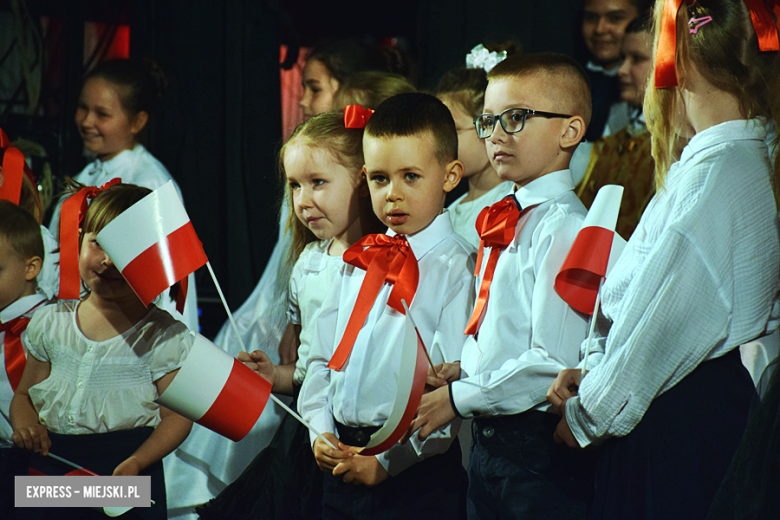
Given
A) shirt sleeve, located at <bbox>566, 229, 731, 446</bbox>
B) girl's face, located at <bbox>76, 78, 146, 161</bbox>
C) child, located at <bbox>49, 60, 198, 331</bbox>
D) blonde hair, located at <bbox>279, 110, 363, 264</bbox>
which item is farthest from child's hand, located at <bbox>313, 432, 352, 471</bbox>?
girl's face, located at <bbox>76, 78, 146, 161</bbox>

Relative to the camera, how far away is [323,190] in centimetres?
208

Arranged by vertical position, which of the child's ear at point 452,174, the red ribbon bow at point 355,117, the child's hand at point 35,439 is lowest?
the child's hand at point 35,439

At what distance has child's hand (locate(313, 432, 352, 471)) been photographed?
1742 mm

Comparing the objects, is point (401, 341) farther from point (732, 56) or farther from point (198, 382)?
point (732, 56)

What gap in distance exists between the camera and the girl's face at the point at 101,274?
201cm

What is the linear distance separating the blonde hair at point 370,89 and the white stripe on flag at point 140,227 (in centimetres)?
96

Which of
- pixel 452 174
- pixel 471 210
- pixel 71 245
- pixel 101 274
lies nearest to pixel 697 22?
pixel 452 174

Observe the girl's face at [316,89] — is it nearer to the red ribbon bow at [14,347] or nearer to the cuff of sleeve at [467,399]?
the red ribbon bow at [14,347]

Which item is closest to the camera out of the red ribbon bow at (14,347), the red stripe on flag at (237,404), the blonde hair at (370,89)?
the red stripe on flag at (237,404)

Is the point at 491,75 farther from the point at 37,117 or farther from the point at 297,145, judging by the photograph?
the point at 37,117

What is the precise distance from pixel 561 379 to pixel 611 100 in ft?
4.85

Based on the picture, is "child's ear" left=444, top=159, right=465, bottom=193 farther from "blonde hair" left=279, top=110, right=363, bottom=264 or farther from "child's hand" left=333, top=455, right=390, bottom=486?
"child's hand" left=333, top=455, right=390, bottom=486

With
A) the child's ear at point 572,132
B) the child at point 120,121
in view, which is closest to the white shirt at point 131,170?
the child at point 120,121

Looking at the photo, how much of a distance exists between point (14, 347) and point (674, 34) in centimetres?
205
